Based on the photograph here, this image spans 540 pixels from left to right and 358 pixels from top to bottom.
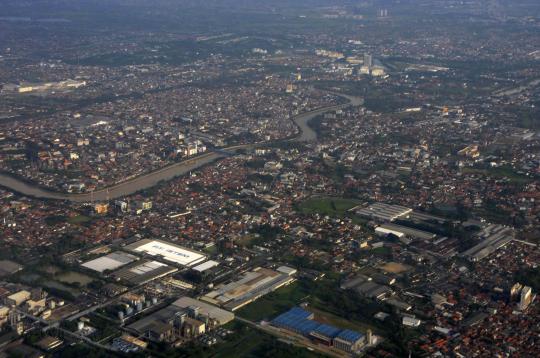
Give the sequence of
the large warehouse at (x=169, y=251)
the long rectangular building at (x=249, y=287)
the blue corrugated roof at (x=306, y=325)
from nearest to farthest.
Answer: the blue corrugated roof at (x=306, y=325)
the long rectangular building at (x=249, y=287)
the large warehouse at (x=169, y=251)

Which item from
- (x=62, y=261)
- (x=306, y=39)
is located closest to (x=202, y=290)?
(x=62, y=261)

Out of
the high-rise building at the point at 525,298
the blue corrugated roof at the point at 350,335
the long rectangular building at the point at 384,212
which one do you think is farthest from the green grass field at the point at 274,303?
the long rectangular building at the point at 384,212

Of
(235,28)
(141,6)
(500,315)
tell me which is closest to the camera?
(500,315)

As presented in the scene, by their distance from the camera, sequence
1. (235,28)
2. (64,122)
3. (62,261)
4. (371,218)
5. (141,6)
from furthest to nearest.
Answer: (141,6) < (235,28) < (64,122) < (371,218) < (62,261)

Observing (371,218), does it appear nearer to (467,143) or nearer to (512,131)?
(467,143)

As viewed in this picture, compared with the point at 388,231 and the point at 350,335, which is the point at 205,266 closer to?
the point at 350,335

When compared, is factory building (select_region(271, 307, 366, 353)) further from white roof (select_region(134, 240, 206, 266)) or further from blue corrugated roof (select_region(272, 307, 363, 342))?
white roof (select_region(134, 240, 206, 266))

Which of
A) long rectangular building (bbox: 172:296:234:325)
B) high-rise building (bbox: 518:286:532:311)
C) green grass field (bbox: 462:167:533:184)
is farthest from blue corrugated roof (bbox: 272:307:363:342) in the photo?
green grass field (bbox: 462:167:533:184)

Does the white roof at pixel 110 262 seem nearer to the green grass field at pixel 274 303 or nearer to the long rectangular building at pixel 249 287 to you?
the long rectangular building at pixel 249 287
